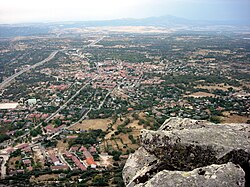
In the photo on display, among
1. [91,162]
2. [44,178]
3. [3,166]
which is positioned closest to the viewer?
[44,178]

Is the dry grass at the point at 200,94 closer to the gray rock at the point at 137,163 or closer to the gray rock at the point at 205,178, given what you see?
the gray rock at the point at 137,163

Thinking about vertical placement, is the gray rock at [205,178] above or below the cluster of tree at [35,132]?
above

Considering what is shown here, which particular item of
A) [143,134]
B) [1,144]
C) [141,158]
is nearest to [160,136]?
[143,134]

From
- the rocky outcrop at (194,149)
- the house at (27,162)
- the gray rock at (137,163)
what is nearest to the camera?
the rocky outcrop at (194,149)

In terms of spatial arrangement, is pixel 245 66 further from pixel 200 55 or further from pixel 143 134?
pixel 143 134

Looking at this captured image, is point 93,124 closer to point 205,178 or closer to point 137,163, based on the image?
point 137,163

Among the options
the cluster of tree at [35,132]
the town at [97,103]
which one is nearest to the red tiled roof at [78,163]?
the town at [97,103]

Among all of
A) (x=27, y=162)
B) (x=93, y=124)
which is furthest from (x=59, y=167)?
(x=93, y=124)

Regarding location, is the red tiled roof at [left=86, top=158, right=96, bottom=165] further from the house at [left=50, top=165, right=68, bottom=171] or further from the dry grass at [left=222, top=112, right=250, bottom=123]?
Answer: the dry grass at [left=222, top=112, right=250, bottom=123]

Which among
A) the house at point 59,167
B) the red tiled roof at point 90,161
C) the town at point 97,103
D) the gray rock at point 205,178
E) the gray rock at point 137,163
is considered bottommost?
the town at point 97,103
